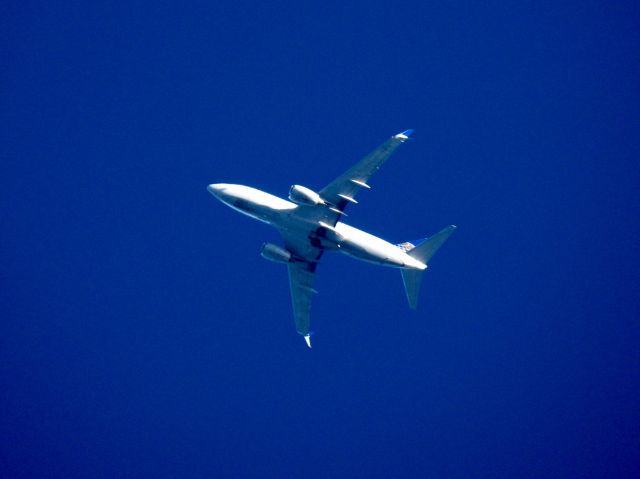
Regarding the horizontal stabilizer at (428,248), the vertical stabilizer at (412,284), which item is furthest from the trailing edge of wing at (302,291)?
the horizontal stabilizer at (428,248)

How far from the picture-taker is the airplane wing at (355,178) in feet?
95.4

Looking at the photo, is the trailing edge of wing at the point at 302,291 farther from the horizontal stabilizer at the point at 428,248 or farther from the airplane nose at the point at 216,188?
the horizontal stabilizer at the point at 428,248

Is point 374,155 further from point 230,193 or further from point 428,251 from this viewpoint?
point 230,193

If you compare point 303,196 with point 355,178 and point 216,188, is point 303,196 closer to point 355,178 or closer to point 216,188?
point 355,178

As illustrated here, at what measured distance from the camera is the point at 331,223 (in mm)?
32219

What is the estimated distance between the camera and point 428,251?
Answer: 32.7 m

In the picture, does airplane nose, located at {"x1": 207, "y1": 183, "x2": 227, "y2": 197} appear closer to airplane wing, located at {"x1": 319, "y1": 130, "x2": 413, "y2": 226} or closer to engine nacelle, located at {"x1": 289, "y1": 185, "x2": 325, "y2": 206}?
engine nacelle, located at {"x1": 289, "y1": 185, "x2": 325, "y2": 206}

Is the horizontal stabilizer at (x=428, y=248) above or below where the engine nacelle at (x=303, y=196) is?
below

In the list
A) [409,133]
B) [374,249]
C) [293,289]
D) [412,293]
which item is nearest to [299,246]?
[293,289]

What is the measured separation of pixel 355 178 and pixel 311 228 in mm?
4991

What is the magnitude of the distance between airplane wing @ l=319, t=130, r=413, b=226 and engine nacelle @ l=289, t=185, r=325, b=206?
2.95 ft

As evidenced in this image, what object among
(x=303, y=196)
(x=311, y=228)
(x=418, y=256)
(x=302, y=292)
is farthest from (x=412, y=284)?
(x=303, y=196)

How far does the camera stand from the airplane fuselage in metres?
31.7

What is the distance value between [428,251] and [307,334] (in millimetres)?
12546
